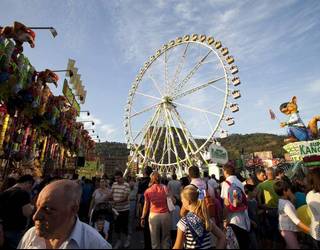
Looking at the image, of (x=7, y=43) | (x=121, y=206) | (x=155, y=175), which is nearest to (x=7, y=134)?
(x=7, y=43)

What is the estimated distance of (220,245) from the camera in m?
2.57

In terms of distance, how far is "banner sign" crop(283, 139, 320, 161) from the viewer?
15125mm

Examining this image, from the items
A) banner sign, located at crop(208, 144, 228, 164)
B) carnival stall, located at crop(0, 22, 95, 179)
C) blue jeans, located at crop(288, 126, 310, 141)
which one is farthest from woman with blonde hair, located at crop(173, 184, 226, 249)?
blue jeans, located at crop(288, 126, 310, 141)

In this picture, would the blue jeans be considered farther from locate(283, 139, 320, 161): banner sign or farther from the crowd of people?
the crowd of people

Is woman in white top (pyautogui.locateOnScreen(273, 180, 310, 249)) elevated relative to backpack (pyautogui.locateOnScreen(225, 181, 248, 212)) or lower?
lower

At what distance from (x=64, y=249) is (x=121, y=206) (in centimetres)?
498

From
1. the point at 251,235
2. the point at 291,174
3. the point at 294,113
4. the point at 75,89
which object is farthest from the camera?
→ the point at 75,89

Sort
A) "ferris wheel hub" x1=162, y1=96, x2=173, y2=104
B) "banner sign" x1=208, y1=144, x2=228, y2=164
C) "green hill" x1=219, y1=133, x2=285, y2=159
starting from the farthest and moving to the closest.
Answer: "green hill" x1=219, y1=133, x2=285, y2=159 → "ferris wheel hub" x1=162, y1=96, x2=173, y2=104 → "banner sign" x1=208, y1=144, x2=228, y2=164

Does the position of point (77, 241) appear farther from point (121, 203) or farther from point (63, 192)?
point (121, 203)

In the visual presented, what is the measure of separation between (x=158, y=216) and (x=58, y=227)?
3557mm

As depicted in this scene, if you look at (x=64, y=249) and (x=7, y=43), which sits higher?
(x=7, y=43)

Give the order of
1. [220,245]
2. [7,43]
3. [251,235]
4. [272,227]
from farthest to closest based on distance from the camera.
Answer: [7,43], [272,227], [251,235], [220,245]

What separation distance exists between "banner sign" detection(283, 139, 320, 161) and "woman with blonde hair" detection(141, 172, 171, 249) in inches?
519

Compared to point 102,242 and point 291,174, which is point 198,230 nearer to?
point 102,242
